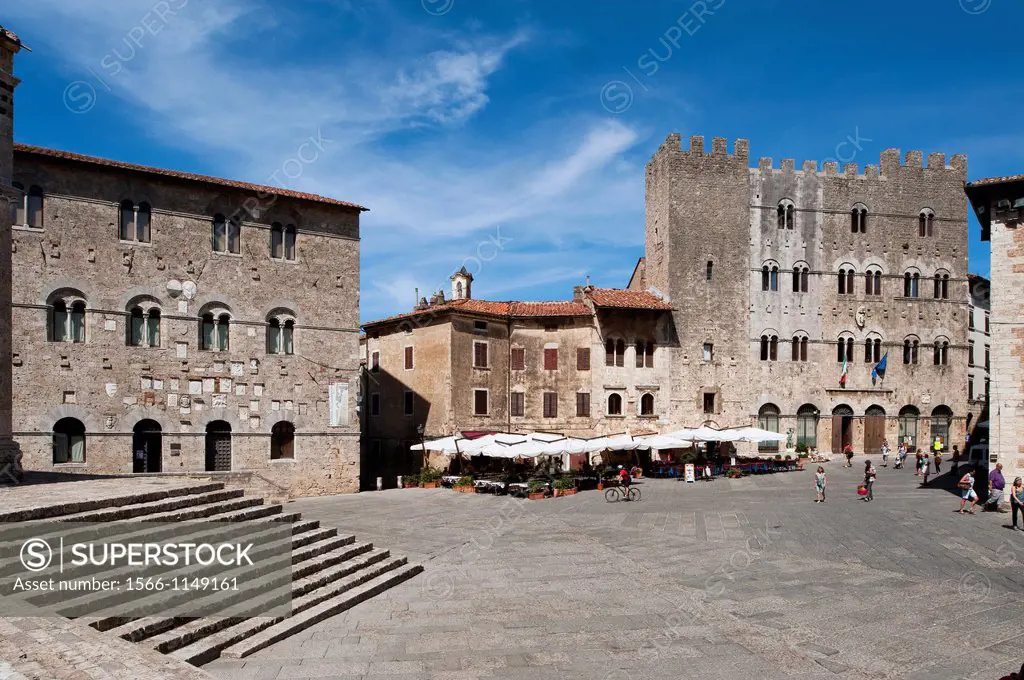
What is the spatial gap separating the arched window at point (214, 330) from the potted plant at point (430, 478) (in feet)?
33.7

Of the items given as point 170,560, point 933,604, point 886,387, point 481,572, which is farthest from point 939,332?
point 170,560

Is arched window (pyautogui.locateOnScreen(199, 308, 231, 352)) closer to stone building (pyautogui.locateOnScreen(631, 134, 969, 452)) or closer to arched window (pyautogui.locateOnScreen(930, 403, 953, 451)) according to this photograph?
stone building (pyautogui.locateOnScreen(631, 134, 969, 452))

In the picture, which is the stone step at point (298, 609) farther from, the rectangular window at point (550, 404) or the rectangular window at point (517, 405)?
the rectangular window at point (550, 404)

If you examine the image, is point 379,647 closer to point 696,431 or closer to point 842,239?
point 696,431

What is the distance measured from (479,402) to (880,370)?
2266cm

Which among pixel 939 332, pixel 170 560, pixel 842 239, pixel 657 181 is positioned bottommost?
pixel 170 560

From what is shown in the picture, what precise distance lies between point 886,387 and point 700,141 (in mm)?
17410

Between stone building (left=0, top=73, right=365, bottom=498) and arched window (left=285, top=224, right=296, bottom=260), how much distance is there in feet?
0.14

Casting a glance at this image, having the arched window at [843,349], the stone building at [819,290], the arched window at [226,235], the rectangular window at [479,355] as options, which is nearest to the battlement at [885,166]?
the stone building at [819,290]

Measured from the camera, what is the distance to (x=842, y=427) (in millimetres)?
40781

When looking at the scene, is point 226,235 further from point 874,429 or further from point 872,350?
point 874,429

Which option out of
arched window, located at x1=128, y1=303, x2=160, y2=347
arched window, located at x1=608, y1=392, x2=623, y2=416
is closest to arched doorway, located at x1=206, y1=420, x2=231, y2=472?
arched window, located at x1=128, y1=303, x2=160, y2=347

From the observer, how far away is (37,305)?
924 inches

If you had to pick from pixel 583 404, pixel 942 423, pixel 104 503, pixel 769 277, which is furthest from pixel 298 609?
pixel 942 423
